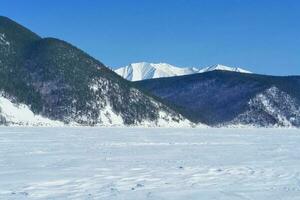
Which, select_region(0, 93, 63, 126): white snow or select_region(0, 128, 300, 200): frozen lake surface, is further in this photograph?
select_region(0, 93, 63, 126): white snow

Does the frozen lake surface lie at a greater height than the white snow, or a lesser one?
lesser

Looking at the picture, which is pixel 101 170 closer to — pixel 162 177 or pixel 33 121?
pixel 162 177

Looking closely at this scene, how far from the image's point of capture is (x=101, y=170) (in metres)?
30.5

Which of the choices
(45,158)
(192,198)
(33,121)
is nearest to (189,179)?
(192,198)

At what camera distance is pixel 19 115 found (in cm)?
18925

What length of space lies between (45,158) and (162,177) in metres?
13.0

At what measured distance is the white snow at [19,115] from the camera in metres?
182

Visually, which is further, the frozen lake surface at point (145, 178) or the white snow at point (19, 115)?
the white snow at point (19, 115)

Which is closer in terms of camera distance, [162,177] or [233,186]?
[233,186]

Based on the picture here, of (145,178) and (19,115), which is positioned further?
(19,115)

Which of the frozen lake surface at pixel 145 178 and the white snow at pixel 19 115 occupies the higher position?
the white snow at pixel 19 115

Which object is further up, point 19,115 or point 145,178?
point 19,115

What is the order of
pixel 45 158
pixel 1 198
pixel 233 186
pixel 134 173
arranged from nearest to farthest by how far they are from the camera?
pixel 1 198 → pixel 233 186 → pixel 134 173 → pixel 45 158

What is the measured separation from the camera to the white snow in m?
182
